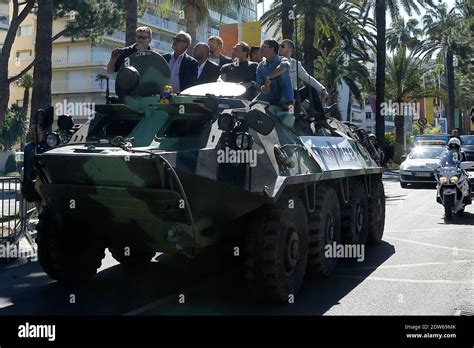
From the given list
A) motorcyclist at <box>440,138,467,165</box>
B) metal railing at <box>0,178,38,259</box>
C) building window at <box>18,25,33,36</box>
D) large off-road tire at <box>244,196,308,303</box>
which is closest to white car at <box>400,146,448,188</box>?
motorcyclist at <box>440,138,467,165</box>

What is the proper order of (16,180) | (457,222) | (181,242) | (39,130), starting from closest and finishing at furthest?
(181,242) → (39,130) → (16,180) → (457,222)

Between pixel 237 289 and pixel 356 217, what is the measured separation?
285cm

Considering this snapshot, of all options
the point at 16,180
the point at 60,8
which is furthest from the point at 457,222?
the point at 60,8

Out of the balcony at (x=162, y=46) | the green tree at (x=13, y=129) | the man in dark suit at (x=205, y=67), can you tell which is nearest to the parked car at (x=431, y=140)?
the man in dark suit at (x=205, y=67)

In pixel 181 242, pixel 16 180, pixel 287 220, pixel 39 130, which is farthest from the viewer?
pixel 16 180

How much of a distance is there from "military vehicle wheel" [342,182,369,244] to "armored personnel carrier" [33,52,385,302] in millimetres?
1212

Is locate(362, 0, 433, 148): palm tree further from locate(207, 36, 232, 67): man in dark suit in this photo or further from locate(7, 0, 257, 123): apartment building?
locate(207, 36, 232, 67): man in dark suit

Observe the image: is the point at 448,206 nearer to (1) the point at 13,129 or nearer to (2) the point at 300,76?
(2) the point at 300,76

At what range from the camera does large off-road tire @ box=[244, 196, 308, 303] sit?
21.2ft

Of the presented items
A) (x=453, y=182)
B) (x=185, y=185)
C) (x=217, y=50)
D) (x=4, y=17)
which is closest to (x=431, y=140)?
(x=453, y=182)

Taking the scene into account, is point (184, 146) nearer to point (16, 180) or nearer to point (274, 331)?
point (274, 331)

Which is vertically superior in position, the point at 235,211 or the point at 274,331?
the point at 235,211

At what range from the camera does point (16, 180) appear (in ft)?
32.8

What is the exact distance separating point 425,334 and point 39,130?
5.12 meters
